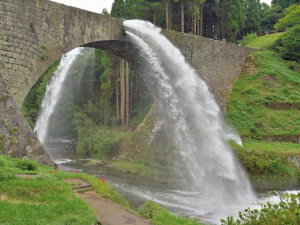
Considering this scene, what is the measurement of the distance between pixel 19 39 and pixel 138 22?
23.4 ft

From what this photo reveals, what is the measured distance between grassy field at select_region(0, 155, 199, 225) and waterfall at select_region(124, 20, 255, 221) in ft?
23.7

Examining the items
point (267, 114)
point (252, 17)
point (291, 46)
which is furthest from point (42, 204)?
point (252, 17)

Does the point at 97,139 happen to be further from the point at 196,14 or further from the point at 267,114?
the point at 196,14

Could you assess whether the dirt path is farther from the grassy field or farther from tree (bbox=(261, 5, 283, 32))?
tree (bbox=(261, 5, 283, 32))

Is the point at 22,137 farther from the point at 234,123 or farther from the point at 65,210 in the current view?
the point at 234,123

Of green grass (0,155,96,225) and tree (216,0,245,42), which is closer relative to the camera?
green grass (0,155,96,225)

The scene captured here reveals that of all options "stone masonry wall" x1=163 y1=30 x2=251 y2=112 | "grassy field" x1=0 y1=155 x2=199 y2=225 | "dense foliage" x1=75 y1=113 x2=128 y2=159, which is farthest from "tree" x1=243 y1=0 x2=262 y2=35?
"grassy field" x1=0 y1=155 x2=199 y2=225

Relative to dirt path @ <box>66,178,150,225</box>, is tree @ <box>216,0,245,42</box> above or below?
above

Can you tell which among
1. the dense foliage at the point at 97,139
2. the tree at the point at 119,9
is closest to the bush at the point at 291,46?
the tree at the point at 119,9

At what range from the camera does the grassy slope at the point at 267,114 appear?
12906mm

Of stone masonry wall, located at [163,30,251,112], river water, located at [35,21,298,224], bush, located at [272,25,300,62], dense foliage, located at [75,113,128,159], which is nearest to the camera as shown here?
river water, located at [35,21,298,224]

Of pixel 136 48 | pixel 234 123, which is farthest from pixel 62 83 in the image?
pixel 234 123

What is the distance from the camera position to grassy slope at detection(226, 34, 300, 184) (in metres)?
12.9

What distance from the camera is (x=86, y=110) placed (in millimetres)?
28547
